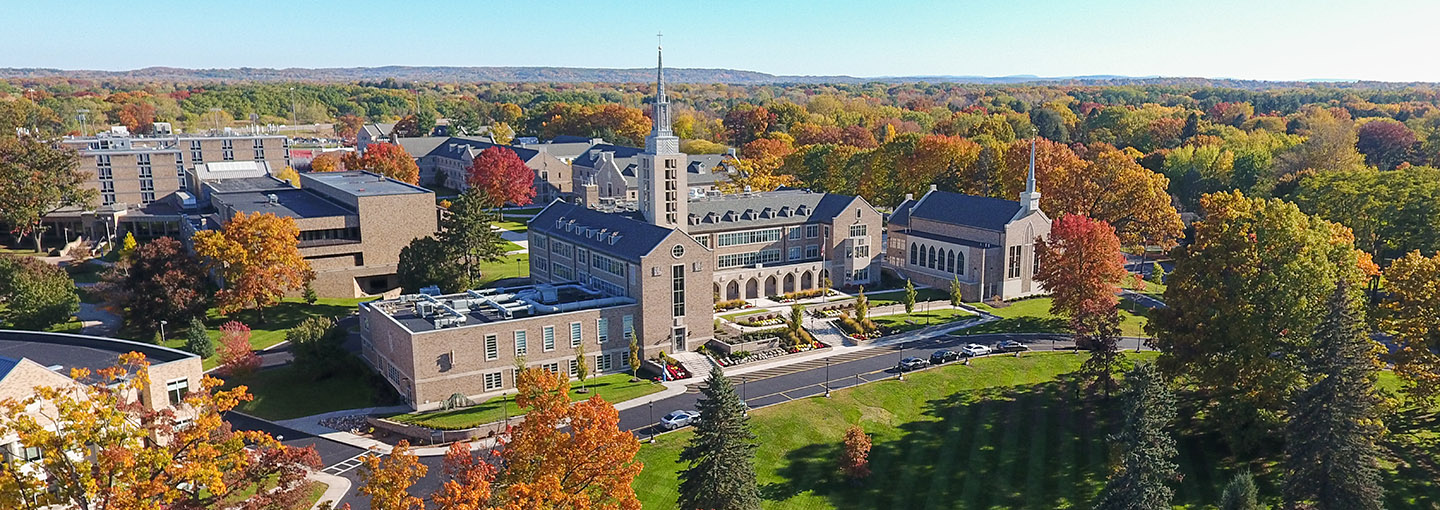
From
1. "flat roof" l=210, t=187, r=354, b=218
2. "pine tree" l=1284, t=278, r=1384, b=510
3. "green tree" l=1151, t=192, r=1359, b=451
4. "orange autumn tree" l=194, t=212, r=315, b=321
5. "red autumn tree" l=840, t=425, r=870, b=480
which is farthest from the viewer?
"flat roof" l=210, t=187, r=354, b=218

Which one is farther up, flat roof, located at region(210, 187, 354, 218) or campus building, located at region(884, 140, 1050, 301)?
flat roof, located at region(210, 187, 354, 218)

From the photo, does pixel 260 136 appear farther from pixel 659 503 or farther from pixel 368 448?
pixel 659 503

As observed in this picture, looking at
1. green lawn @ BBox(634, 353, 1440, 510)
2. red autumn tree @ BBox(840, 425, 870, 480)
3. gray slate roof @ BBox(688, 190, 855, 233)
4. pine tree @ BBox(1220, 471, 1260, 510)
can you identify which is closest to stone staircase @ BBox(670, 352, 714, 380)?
green lawn @ BBox(634, 353, 1440, 510)

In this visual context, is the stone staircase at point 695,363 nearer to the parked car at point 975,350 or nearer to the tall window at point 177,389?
the parked car at point 975,350

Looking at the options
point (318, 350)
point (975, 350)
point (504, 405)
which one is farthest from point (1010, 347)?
point (318, 350)

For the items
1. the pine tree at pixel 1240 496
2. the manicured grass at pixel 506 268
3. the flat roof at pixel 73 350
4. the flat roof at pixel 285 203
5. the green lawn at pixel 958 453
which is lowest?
the green lawn at pixel 958 453

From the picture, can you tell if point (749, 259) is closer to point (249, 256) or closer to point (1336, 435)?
point (249, 256)

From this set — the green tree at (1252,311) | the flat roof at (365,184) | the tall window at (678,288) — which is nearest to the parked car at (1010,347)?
the green tree at (1252,311)

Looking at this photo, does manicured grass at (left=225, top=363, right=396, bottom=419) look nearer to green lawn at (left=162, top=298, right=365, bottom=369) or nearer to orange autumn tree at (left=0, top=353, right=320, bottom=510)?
green lawn at (left=162, top=298, right=365, bottom=369)
